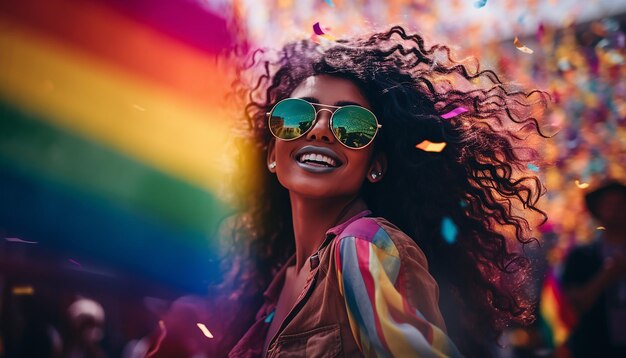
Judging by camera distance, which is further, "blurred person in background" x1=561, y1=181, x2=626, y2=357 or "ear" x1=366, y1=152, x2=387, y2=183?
"blurred person in background" x1=561, y1=181, x2=626, y2=357

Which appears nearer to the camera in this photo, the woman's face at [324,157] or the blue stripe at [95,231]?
the woman's face at [324,157]

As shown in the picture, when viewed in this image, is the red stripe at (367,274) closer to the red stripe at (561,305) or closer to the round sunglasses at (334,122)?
the round sunglasses at (334,122)

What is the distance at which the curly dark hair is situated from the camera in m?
2.30

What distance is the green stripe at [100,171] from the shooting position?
3834 millimetres

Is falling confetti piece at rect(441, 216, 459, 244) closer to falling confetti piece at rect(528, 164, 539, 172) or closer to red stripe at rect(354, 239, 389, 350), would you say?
falling confetti piece at rect(528, 164, 539, 172)

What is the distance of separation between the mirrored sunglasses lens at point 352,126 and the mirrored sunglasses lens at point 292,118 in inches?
3.9

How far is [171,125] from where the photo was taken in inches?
167

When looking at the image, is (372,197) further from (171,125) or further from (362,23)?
(171,125)

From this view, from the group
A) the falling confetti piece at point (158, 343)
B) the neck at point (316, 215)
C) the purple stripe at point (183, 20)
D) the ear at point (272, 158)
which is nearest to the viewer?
the neck at point (316, 215)

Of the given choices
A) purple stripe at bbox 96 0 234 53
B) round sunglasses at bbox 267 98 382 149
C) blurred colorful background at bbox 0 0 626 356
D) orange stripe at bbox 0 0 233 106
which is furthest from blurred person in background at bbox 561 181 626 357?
purple stripe at bbox 96 0 234 53

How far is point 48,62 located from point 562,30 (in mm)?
7021

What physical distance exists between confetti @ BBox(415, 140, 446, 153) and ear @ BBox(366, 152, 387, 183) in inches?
5.2

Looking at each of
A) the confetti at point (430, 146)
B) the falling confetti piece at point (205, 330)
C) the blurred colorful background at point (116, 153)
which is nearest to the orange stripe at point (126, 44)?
the blurred colorful background at point (116, 153)

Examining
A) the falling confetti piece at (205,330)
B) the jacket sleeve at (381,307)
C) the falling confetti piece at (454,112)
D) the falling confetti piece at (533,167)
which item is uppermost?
the falling confetti piece at (454,112)
